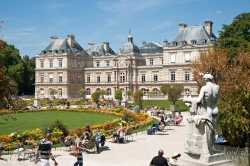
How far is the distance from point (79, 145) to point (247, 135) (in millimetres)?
6171

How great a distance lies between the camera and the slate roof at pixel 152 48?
6166 centimetres

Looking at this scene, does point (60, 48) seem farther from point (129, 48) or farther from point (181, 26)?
point (181, 26)

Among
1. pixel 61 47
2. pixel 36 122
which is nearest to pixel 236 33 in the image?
pixel 36 122

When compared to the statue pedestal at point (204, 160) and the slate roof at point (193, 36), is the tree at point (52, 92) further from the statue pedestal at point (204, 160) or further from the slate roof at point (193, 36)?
the statue pedestal at point (204, 160)

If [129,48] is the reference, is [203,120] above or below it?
below

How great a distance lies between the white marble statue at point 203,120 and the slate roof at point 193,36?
42418 mm

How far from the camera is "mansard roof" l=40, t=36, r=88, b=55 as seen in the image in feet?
198

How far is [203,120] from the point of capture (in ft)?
24.5

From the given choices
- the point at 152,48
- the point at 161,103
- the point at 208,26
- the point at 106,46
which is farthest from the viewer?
the point at 106,46

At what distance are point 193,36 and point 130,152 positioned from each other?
40106 mm

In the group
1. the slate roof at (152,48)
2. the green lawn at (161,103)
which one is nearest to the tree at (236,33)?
the green lawn at (161,103)

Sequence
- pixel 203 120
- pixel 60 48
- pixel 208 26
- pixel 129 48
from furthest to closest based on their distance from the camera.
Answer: pixel 60 48
pixel 129 48
pixel 208 26
pixel 203 120

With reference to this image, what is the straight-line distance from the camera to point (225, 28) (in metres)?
32.7

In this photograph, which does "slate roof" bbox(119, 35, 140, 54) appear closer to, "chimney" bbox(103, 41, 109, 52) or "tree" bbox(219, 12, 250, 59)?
"chimney" bbox(103, 41, 109, 52)
